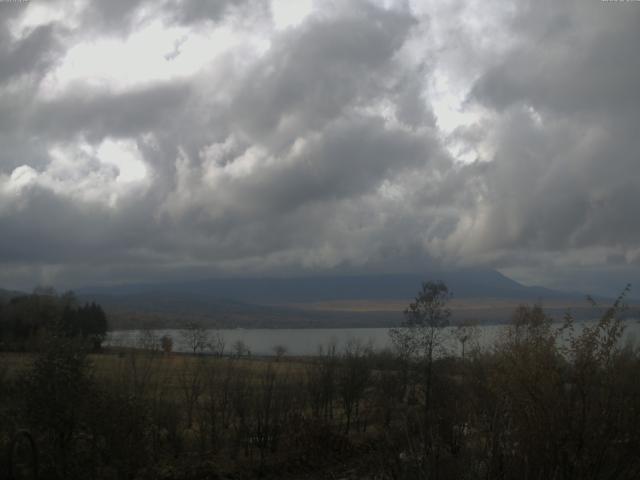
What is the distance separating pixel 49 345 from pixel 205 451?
11.2m

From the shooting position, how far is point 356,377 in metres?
32.9

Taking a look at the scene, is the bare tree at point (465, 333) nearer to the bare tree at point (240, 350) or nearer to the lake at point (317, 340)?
the lake at point (317, 340)

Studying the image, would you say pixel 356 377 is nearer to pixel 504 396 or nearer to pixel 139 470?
pixel 139 470

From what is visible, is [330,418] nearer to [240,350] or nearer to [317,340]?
[240,350]

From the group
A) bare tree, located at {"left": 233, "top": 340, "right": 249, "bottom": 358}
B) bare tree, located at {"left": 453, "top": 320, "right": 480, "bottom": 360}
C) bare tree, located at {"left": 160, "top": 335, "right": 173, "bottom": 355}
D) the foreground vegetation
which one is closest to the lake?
bare tree, located at {"left": 453, "top": 320, "right": 480, "bottom": 360}

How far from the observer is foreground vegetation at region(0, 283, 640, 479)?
8.36 meters

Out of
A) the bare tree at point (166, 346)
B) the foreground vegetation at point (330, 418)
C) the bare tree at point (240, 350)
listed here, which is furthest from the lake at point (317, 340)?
the bare tree at point (240, 350)

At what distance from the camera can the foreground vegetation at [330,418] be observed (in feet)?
27.4

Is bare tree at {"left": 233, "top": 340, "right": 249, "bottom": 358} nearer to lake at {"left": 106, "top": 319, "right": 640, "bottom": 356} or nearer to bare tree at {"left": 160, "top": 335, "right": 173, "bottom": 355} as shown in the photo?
bare tree at {"left": 160, "top": 335, "right": 173, "bottom": 355}

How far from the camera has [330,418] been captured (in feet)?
105

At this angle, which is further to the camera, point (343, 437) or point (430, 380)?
point (430, 380)

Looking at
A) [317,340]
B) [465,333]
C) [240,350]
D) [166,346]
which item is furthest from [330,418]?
[317,340]

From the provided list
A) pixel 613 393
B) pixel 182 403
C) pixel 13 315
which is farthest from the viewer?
pixel 13 315

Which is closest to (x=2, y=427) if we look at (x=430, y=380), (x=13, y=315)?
(x=430, y=380)
